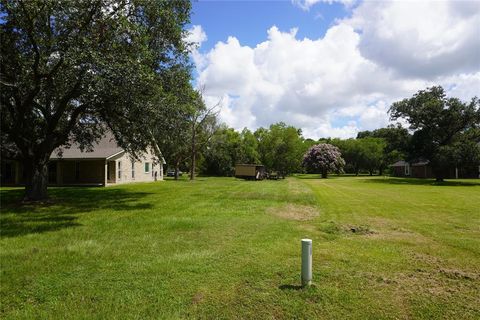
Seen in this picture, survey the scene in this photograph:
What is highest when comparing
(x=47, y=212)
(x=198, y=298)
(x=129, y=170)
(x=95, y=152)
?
(x=95, y=152)

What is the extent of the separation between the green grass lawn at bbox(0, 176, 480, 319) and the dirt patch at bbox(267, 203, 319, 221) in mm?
231

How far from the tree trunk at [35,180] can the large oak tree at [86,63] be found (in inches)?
1.6

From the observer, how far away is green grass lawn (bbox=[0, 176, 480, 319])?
16.4ft

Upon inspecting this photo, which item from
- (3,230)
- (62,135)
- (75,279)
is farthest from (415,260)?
A: (62,135)

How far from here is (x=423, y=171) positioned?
2276 inches

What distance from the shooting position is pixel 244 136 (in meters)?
67.1

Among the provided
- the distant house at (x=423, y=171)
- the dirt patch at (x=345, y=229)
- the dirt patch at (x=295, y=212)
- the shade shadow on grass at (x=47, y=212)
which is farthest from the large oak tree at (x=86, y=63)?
the distant house at (x=423, y=171)

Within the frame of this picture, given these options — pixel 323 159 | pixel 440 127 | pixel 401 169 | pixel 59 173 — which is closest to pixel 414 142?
pixel 440 127

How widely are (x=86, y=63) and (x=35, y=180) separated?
7.07 m

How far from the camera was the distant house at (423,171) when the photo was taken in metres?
50.1

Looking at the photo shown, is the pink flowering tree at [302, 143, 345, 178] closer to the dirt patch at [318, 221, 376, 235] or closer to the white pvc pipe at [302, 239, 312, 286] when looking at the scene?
the dirt patch at [318, 221, 376, 235]

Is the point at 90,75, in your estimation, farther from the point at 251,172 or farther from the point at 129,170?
the point at 251,172

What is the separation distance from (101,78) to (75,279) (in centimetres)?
789

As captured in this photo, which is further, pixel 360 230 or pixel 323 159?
pixel 323 159
